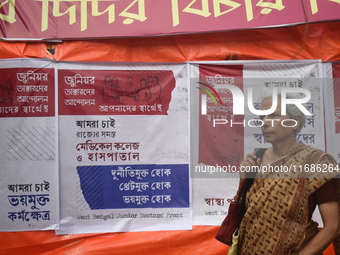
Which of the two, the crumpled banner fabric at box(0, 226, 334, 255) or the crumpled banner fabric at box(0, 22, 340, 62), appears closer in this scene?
the crumpled banner fabric at box(0, 226, 334, 255)

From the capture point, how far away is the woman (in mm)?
2201

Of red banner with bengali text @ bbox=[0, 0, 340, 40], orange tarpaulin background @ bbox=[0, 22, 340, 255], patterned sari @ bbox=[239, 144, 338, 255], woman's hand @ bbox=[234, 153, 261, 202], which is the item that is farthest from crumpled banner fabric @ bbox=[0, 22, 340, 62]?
patterned sari @ bbox=[239, 144, 338, 255]

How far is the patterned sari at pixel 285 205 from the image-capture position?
7.38ft

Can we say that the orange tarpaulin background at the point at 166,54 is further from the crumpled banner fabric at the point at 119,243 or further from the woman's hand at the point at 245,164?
the woman's hand at the point at 245,164

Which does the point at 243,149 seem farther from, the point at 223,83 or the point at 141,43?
the point at 141,43

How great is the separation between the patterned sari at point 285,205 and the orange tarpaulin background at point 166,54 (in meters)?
0.90

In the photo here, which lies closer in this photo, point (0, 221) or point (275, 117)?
point (275, 117)

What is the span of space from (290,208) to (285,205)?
36mm

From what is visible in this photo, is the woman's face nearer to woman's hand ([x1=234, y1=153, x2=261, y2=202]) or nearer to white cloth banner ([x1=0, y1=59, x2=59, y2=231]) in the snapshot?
woman's hand ([x1=234, y1=153, x2=261, y2=202])

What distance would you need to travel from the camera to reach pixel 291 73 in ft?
10.6

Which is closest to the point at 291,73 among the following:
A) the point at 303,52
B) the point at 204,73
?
the point at 303,52

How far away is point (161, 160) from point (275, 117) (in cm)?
118

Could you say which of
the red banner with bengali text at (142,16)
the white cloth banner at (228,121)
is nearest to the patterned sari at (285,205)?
the white cloth banner at (228,121)

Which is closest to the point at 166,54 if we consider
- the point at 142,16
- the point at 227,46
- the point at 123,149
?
the point at 142,16
